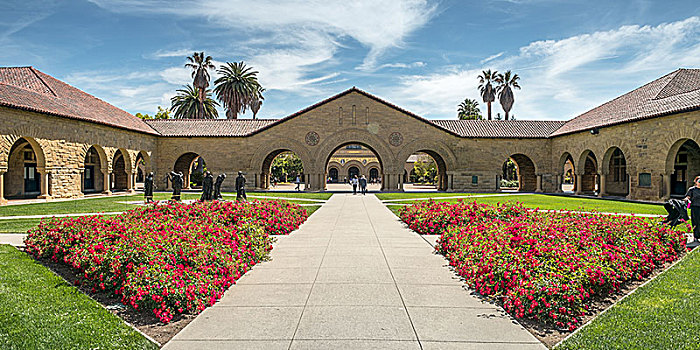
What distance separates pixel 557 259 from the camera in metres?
6.88

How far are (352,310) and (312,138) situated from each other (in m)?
33.4

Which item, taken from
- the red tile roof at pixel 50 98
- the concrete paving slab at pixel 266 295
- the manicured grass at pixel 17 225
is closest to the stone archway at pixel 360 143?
the red tile roof at pixel 50 98

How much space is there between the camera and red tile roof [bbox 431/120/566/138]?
3919 cm

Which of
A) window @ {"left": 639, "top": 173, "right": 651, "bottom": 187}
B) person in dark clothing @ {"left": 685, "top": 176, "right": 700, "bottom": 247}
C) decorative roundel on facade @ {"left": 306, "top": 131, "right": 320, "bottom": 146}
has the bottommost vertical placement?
person in dark clothing @ {"left": 685, "top": 176, "right": 700, "bottom": 247}

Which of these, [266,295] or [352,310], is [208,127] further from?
[352,310]

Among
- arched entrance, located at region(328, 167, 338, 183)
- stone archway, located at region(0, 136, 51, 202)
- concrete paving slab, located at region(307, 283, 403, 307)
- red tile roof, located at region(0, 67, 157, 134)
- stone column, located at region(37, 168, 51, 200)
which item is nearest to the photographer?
concrete paving slab, located at region(307, 283, 403, 307)

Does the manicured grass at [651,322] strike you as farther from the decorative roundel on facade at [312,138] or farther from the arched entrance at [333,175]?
the arched entrance at [333,175]

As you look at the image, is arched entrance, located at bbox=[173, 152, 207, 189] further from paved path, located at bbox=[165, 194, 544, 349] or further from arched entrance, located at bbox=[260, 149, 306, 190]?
paved path, located at bbox=[165, 194, 544, 349]

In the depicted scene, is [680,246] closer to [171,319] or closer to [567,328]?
[567,328]

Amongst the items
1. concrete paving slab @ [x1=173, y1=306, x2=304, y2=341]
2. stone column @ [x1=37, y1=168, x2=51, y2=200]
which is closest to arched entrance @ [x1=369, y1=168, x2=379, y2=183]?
stone column @ [x1=37, y1=168, x2=51, y2=200]

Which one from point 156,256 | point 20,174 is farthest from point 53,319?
point 20,174

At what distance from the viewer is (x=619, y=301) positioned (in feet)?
20.3

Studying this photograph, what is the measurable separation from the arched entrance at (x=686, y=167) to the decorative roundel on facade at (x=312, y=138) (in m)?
25.9

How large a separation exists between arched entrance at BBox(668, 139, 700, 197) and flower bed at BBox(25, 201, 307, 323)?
102 ft
